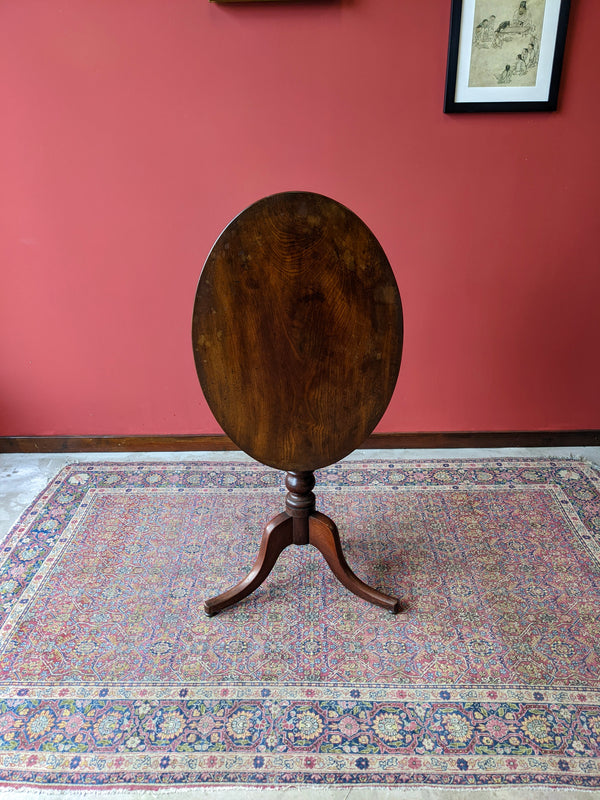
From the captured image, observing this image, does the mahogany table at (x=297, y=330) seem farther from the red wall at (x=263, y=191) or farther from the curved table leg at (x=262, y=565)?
the red wall at (x=263, y=191)

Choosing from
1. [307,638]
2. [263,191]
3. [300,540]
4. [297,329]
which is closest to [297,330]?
[297,329]

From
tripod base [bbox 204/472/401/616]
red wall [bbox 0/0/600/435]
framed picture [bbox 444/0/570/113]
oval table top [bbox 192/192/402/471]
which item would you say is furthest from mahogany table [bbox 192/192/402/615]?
framed picture [bbox 444/0/570/113]

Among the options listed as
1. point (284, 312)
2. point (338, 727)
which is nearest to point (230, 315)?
point (284, 312)

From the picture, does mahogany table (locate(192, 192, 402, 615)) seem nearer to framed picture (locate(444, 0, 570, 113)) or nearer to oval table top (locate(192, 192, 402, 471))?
oval table top (locate(192, 192, 402, 471))

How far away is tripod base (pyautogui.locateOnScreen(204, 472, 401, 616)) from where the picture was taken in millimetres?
1782

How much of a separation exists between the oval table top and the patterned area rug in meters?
0.57

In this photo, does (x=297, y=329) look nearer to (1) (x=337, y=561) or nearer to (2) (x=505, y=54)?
(1) (x=337, y=561)

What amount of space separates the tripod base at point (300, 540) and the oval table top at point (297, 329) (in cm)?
22

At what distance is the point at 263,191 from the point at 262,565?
151 centimetres

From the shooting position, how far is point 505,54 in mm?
2248

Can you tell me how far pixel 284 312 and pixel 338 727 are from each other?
1.03 meters

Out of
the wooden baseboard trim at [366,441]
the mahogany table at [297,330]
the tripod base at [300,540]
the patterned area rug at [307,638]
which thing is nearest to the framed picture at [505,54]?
the mahogany table at [297,330]

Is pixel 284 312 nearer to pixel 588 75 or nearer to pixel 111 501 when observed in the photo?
pixel 111 501

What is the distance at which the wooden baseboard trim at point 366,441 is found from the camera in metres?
2.75
